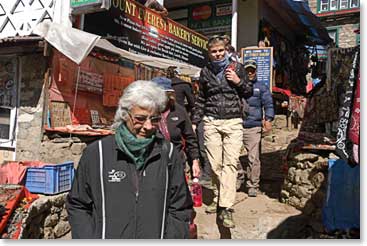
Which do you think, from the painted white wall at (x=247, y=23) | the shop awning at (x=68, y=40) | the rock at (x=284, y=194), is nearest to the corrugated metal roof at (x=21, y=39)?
the shop awning at (x=68, y=40)

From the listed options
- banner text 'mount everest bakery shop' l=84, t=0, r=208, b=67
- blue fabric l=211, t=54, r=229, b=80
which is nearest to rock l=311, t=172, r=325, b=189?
blue fabric l=211, t=54, r=229, b=80

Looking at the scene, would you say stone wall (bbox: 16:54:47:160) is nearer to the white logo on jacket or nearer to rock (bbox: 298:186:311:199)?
rock (bbox: 298:186:311:199)

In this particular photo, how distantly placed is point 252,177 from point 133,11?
4252 mm

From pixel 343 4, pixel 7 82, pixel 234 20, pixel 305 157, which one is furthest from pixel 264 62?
pixel 343 4

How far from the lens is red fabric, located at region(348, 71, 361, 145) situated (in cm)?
277

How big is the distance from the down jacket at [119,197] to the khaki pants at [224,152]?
6.11ft

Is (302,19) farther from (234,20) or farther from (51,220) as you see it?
(51,220)

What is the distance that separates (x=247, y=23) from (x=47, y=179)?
26.3 feet

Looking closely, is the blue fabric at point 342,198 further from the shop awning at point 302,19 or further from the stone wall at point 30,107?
the shop awning at point 302,19

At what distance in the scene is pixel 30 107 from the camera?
243 inches

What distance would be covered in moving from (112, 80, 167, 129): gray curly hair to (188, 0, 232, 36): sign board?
9.36 metres

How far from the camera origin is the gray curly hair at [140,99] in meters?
2.25

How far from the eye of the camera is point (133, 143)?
212cm

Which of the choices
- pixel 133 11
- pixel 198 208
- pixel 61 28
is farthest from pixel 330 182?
pixel 133 11
